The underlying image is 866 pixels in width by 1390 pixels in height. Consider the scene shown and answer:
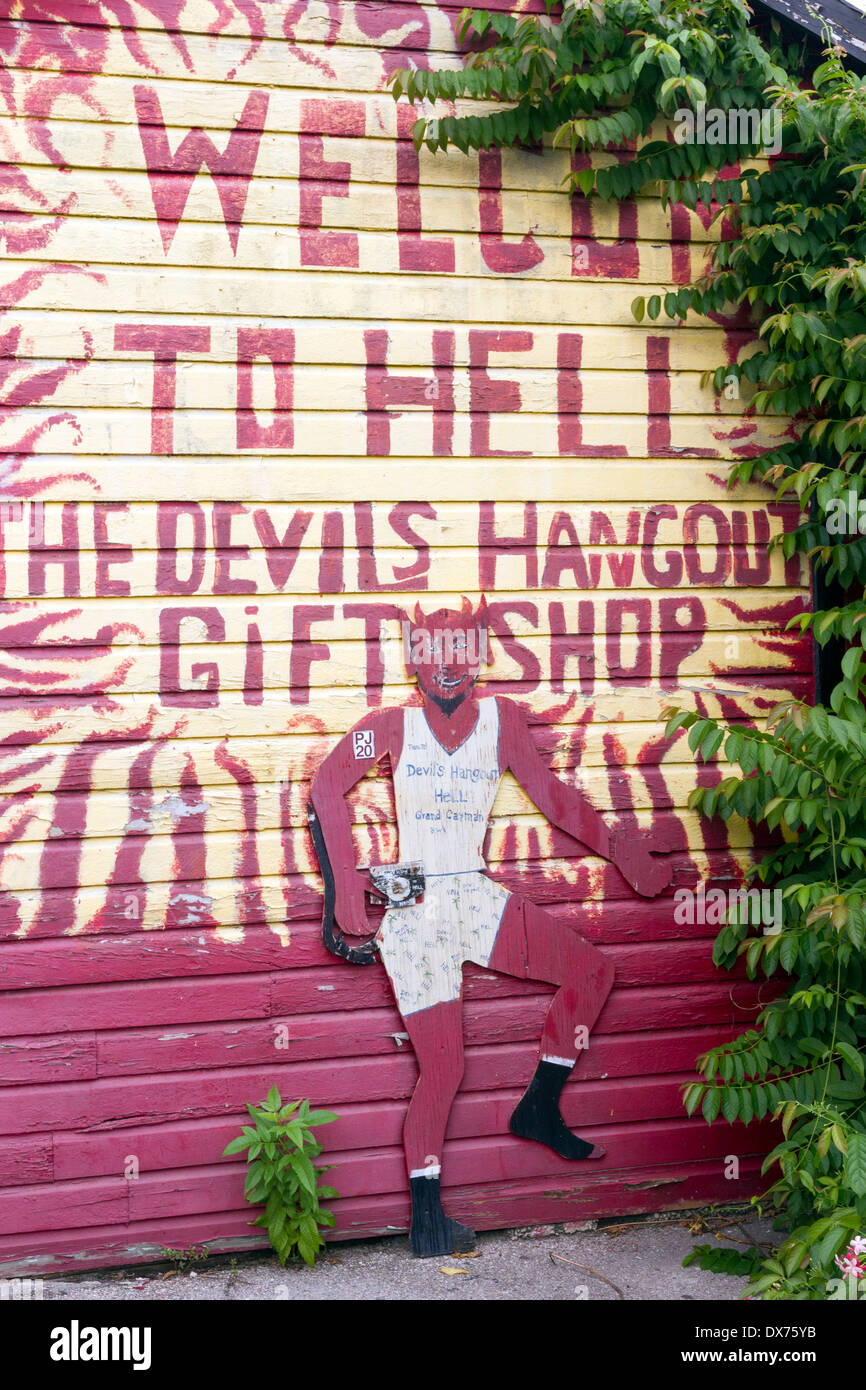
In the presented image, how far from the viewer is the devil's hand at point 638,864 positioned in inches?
159

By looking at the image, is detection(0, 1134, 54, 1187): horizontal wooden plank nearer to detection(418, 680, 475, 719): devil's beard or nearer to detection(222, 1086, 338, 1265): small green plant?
detection(222, 1086, 338, 1265): small green plant

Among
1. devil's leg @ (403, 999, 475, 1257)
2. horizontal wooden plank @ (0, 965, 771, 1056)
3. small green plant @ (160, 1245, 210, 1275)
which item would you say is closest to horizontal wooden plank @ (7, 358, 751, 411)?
horizontal wooden plank @ (0, 965, 771, 1056)

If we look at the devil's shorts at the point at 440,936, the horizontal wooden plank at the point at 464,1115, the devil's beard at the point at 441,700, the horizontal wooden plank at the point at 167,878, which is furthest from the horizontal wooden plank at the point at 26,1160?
the devil's beard at the point at 441,700

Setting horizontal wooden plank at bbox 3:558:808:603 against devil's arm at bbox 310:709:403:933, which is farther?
devil's arm at bbox 310:709:403:933

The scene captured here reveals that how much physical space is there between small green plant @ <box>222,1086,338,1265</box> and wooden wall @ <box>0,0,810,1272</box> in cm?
15

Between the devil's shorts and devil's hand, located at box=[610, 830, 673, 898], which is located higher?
devil's hand, located at box=[610, 830, 673, 898]

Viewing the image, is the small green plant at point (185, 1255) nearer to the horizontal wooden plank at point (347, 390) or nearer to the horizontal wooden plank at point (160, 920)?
the horizontal wooden plank at point (160, 920)

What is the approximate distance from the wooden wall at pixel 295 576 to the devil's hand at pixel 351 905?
0.40 feet

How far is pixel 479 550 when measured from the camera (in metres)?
3.96

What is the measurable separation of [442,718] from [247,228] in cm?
194

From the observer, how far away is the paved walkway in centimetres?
352

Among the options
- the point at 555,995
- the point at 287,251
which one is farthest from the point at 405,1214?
the point at 287,251

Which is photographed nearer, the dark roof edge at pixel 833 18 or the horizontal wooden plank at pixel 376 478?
the horizontal wooden plank at pixel 376 478

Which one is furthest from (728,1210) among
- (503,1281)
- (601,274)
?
(601,274)
